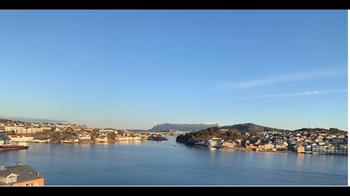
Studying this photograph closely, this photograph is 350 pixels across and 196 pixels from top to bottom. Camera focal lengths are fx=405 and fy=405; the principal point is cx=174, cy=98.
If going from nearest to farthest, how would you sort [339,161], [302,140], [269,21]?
[269,21], [339,161], [302,140]

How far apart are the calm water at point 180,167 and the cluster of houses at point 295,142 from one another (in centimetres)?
25

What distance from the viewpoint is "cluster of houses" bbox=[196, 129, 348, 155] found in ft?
41.7

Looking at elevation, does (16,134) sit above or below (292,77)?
below

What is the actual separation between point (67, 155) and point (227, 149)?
5.36 m

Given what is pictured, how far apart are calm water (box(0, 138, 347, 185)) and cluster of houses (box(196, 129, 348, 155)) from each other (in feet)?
0.83

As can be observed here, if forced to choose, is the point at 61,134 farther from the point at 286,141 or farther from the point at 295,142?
the point at 295,142
